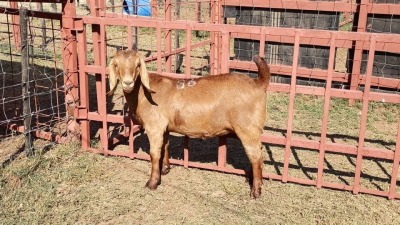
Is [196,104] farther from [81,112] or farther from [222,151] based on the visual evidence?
[81,112]

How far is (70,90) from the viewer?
636cm

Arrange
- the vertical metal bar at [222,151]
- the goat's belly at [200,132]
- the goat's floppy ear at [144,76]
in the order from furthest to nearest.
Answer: the vertical metal bar at [222,151], the goat's belly at [200,132], the goat's floppy ear at [144,76]

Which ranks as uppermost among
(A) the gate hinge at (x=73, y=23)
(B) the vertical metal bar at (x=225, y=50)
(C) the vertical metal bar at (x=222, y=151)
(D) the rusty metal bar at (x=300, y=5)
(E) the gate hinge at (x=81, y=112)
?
(D) the rusty metal bar at (x=300, y=5)

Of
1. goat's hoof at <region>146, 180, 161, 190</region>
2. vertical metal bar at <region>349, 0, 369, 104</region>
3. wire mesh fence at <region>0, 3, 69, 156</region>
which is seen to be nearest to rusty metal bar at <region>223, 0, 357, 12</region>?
vertical metal bar at <region>349, 0, 369, 104</region>

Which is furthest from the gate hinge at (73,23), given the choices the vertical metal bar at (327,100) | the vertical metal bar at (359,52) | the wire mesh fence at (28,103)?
the vertical metal bar at (359,52)

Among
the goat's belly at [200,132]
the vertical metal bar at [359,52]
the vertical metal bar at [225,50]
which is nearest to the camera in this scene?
the goat's belly at [200,132]

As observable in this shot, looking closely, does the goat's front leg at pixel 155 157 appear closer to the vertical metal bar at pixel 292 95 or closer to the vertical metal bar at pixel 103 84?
the vertical metal bar at pixel 103 84

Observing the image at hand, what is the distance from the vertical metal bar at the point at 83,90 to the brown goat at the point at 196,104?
1.15 meters

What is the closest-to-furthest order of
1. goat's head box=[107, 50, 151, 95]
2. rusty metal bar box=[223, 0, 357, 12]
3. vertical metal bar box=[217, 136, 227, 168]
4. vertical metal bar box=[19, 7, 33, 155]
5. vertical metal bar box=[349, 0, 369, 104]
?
goat's head box=[107, 50, 151, 95] < vertical metal bar box=[19, 7, 33, 155] < vertical metal bar box=[217, 136, 227, 168] < vertical metal bar box=[349, 0, 369, 104] < rusty metal bar box=[223, 0, 357, 12]

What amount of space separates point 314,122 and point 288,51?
2791 mm

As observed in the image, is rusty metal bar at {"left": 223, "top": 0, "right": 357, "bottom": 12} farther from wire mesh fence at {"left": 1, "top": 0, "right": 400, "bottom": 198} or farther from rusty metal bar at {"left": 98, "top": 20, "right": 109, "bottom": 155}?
rusty metal bar at {"left": 98, "top": 20, "right": 109, "bottom": 155}

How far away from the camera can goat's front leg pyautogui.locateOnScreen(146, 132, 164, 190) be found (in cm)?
530

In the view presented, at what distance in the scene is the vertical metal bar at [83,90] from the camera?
6.16 m

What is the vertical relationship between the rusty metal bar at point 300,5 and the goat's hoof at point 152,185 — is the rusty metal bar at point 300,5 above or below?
above
